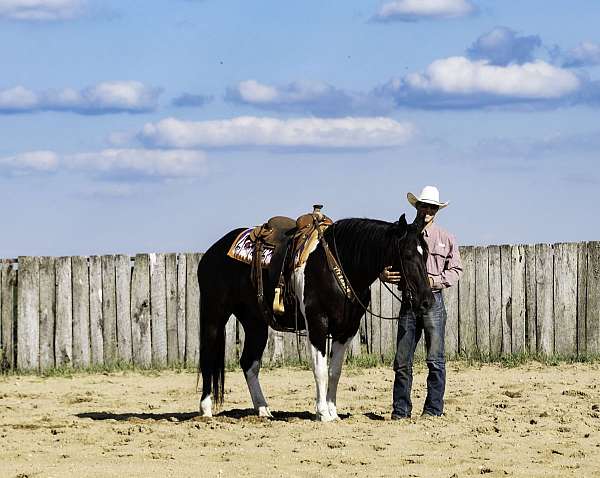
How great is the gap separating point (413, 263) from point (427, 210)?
573 millimetres

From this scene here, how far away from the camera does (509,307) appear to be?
17047mm

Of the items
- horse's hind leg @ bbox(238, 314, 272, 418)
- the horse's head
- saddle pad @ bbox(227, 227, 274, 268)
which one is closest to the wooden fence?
horse's hind leg @ bbox(238, 314, 272, 418)

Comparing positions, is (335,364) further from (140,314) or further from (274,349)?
(140,314)

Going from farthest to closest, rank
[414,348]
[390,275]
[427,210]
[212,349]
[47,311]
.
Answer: [47,311] → [212,349] → [414,348] → [427,210] → [390,275]

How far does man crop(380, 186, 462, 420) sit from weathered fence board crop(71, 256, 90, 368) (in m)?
7.39

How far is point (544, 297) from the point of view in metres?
17.1

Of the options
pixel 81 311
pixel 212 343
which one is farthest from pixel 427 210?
pixel 81 311

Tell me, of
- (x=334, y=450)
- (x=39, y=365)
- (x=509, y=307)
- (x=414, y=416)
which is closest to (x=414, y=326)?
(x=414, y=416)

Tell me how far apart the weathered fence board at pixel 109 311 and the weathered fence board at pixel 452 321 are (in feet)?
15.8

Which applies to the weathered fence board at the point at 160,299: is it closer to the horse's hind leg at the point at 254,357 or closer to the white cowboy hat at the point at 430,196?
the horse's hind leg at the point at 254,357

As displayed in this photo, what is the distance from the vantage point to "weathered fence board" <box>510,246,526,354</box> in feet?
55.8

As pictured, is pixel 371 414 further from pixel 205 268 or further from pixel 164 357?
pixel 164 357

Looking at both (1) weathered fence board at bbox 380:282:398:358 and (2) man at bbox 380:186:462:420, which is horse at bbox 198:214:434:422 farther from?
(1) weathered fence board at bbox 380:282:398:358

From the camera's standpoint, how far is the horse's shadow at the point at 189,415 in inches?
444
